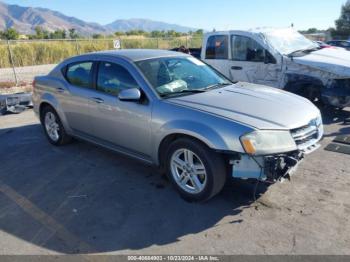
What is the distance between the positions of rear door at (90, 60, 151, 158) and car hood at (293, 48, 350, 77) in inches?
170

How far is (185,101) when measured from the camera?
4039 mm

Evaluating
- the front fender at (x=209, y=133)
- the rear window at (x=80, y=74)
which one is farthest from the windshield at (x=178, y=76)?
the rear window at (x=80, y=74)

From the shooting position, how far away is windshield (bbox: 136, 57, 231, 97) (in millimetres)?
4379

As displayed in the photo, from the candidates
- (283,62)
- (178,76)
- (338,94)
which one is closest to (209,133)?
(178,76)

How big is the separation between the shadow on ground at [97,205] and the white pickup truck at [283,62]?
3809 mm

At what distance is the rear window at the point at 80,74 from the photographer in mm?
5153

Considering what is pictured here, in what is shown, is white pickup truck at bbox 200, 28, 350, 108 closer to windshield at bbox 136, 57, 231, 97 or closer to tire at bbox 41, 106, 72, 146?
windshield at bbox 136, 57, 231, 97

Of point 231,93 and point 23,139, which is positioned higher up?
point 231,93

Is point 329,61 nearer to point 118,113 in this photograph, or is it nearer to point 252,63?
point 252,63

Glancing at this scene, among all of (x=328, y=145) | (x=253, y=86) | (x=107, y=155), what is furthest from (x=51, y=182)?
(x=328, y=145)

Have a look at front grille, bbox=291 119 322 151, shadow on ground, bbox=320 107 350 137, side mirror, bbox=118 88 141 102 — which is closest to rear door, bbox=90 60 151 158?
side mirror, bbox=118 88 141 102

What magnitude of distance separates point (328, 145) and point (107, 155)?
3.66 m

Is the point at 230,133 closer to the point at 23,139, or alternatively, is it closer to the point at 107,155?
the point at 107,155

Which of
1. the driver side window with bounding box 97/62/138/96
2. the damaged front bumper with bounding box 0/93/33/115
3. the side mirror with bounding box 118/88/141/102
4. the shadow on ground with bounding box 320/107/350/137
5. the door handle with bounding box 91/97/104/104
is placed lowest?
the shadow on ground with bounding box 320/107/350/137
